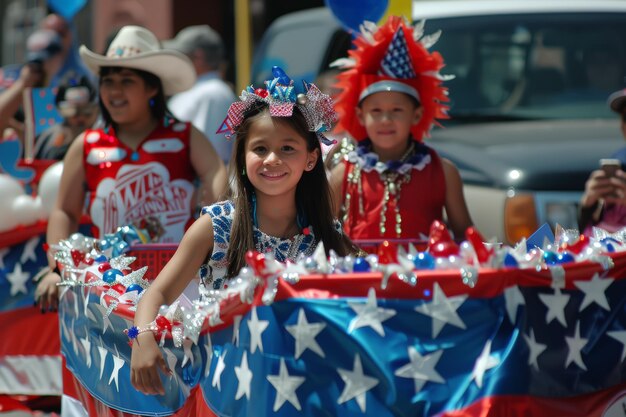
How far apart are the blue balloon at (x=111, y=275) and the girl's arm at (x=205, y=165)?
1273 millimetres

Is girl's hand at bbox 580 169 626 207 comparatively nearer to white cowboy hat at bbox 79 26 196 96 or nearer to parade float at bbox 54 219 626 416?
white cowboy hat at bbox 79 26 196 96

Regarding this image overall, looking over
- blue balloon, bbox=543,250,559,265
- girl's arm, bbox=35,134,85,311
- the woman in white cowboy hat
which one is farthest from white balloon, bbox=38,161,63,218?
blue balloon, bbox=543,250,559,265

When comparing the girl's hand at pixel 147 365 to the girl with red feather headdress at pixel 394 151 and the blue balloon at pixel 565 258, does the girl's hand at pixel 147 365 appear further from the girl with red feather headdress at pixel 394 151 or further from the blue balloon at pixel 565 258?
the girl with red feather headdress at pixel 394 151

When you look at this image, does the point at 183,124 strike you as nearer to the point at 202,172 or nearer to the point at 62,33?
the point at 202,172

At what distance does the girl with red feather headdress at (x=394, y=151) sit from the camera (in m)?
6.21

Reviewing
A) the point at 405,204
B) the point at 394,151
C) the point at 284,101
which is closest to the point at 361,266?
the point at 284,101

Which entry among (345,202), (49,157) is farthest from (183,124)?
(49,157)

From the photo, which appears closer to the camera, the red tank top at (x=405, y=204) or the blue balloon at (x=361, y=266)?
the blue balloon at (x=361, y=266)

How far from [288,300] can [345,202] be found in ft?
8.47

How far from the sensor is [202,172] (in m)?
6.54

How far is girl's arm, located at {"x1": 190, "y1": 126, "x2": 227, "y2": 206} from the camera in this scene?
21.0ft

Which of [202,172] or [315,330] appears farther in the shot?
[202,172]

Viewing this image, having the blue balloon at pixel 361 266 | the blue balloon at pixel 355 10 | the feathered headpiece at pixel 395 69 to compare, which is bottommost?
the blue balloon at pixel 361 266

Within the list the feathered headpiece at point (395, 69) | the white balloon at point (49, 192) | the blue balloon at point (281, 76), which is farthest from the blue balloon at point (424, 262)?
the white balloon at point (49, 192)
